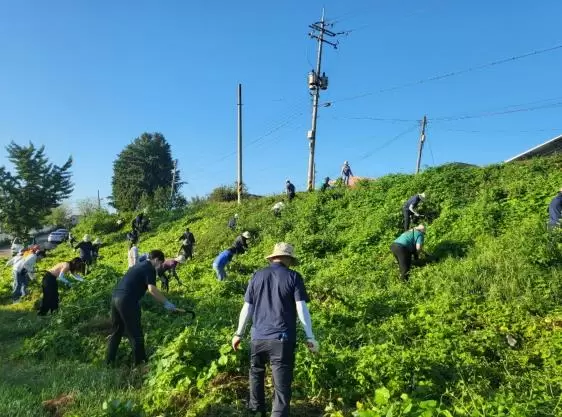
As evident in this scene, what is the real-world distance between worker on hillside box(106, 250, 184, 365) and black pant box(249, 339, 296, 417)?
2.32 meters

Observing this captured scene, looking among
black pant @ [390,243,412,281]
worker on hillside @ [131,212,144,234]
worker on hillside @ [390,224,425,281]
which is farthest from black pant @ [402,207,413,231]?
worker on hillside @ [131,212,144,234]

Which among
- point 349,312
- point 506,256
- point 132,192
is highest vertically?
point 132,192

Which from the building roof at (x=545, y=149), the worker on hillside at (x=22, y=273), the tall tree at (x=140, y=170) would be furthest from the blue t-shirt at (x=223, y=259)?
the tall tree at (x=140, y=170)

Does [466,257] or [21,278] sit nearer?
[466,257]

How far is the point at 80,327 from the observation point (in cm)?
805

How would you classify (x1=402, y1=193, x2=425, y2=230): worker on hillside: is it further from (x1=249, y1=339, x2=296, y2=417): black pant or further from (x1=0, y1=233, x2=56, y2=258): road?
(x1=0, y1=233, x2=56, y2=258): road

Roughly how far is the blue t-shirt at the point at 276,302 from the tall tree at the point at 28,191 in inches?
1631

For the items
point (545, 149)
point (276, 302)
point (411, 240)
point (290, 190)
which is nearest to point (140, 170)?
point (290, 190)

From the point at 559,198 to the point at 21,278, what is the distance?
42.1 ft


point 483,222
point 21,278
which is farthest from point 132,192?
point 483,222

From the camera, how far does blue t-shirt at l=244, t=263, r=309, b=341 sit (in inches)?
171

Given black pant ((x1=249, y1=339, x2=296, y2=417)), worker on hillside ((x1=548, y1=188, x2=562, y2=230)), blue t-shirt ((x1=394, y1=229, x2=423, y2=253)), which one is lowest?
black pant ((x1=249, y1=339, x2=296, y2=417))

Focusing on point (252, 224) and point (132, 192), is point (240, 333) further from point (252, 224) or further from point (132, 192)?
point (132, 192)

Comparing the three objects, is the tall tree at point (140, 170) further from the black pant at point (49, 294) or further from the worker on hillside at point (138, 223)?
the black pant at point (49, 294)
